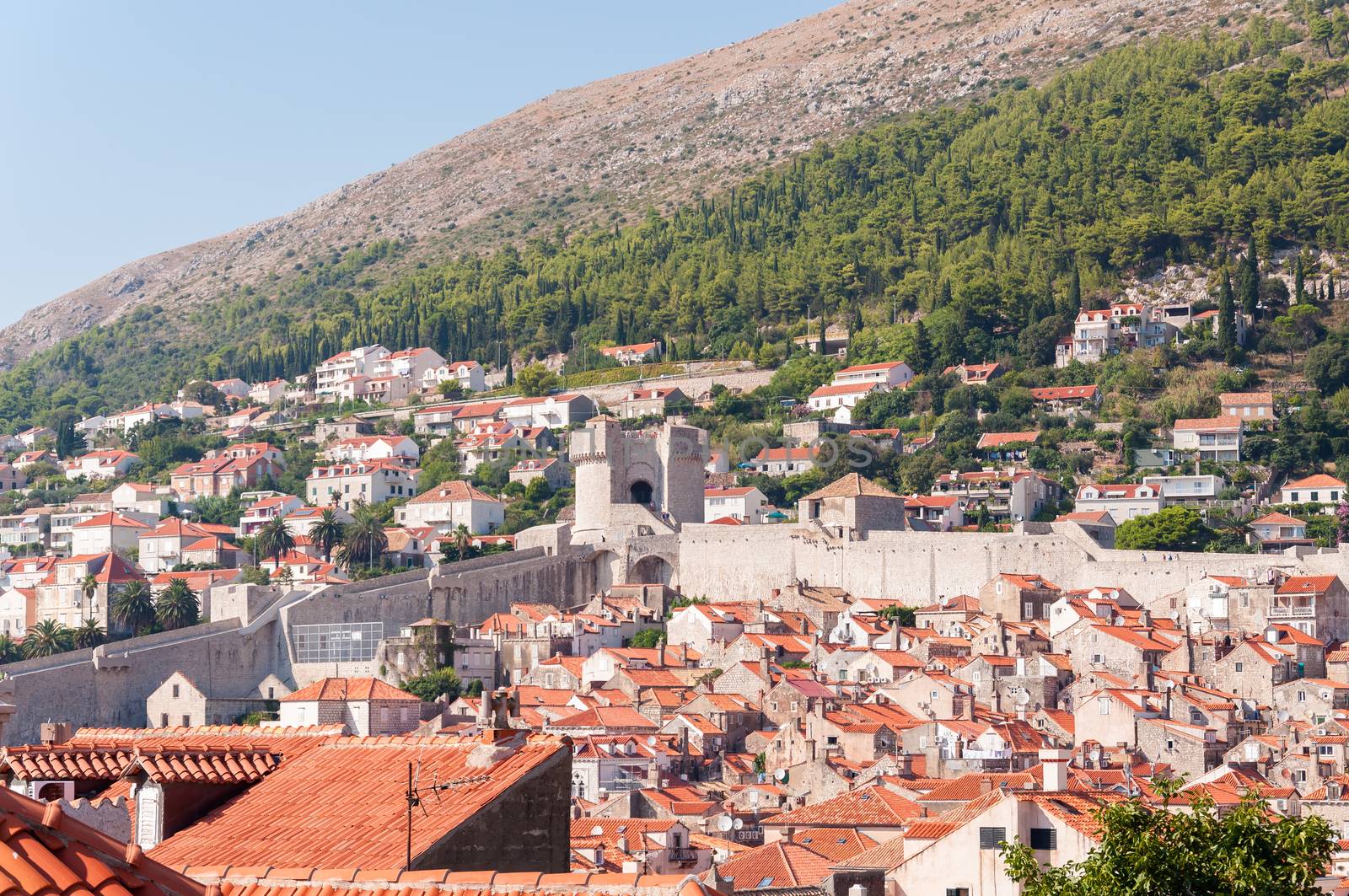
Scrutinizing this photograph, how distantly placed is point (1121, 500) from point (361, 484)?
31.9m

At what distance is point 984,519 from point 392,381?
151ft

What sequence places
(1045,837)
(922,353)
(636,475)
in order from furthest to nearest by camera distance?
(922,353), (636,475), (1045,837)

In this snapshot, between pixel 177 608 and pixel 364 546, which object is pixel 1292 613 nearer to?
pixel 177 608

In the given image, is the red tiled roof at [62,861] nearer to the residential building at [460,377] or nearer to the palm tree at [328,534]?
the palm tree at [328,534]

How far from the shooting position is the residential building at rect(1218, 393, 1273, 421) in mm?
80750

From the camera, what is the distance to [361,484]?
3541 inches

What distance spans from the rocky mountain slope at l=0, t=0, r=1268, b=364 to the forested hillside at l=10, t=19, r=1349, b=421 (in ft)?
40.4

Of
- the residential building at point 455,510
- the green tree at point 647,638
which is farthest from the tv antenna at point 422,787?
the residential building at point 455,510

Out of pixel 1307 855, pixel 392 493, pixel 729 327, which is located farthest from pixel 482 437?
pixel 1307 855

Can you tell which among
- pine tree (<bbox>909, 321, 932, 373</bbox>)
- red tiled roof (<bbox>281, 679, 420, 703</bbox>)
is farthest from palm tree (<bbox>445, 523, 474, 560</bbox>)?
pine tree (<bbox>909, 321, 932, 373</bbox>)

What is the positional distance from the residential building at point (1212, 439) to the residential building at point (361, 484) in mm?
30198

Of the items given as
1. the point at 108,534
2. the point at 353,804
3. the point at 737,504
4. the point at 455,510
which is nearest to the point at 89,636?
the point at 455,510

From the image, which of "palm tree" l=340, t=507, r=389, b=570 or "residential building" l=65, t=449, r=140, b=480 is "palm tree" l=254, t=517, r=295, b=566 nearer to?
"palm tree" l=340, t=507, r=389, b=570

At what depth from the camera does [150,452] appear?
105 meters
